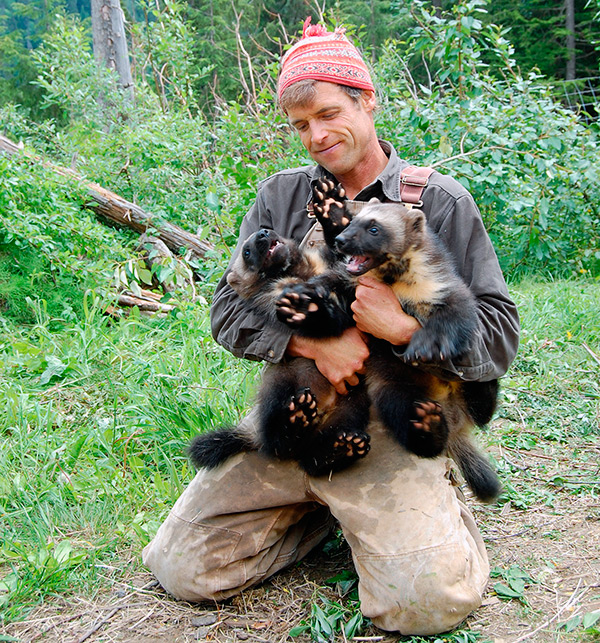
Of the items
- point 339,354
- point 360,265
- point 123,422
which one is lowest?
point 123,422

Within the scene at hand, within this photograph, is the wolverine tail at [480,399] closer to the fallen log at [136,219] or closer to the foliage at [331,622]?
the foliage at [331,622]

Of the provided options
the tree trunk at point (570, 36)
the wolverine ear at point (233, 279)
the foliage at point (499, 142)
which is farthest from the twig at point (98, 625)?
the tree trunk at point (570, 36)

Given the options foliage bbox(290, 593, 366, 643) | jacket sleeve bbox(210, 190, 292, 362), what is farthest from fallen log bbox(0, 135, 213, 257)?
foliage bbox(290, 593, 366, 643)

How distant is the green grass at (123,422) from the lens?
3115 mm

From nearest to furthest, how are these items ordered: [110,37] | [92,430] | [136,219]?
1. [92,430]
2. [136,219]
3. [110,37]

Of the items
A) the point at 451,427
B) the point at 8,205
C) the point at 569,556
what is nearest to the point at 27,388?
the point at 8,205

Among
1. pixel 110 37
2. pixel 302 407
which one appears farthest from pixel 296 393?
pixel 110 37

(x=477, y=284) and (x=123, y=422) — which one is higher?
(x=477, y=284)

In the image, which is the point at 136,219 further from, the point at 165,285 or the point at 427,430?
the point at 427,430

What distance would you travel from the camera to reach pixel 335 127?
9.96ft

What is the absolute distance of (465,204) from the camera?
2.93 metres

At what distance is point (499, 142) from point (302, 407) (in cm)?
479

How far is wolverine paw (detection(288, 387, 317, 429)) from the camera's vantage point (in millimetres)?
2723

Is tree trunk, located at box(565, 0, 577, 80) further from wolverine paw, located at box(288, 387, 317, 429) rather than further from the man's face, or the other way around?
wolverine paw, located at box(288, 387, 317, 429)
